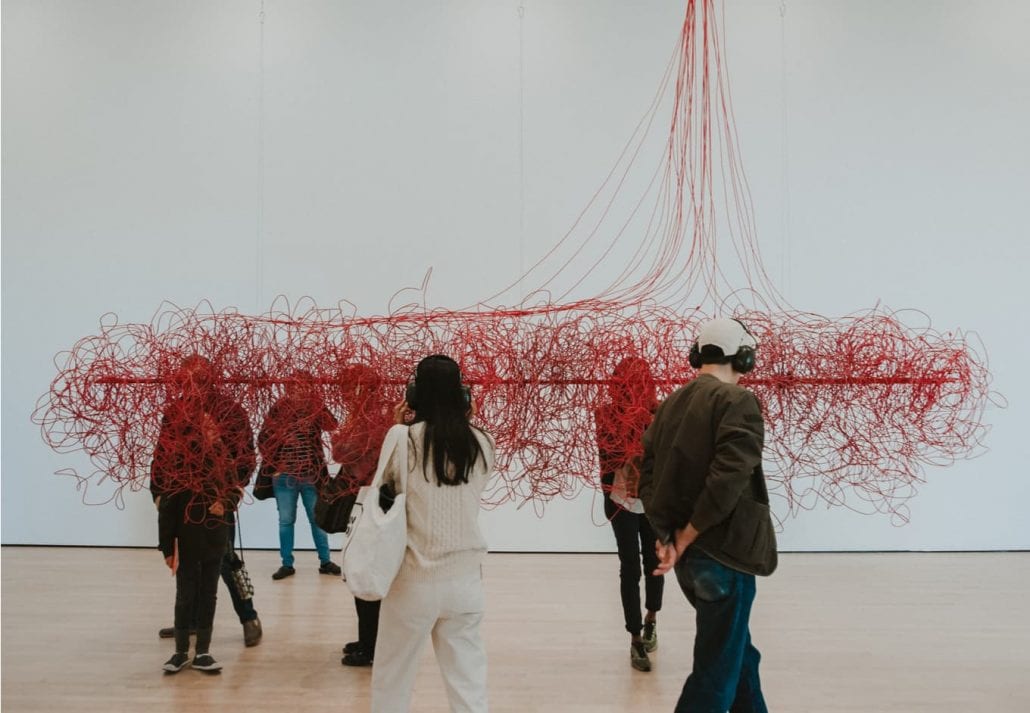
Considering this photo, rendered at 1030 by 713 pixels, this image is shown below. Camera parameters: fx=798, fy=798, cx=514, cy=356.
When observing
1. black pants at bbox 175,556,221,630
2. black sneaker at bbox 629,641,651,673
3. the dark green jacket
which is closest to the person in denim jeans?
black pants at bbox 175,556,221,630

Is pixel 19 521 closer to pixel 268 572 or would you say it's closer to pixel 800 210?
pixel 268 572

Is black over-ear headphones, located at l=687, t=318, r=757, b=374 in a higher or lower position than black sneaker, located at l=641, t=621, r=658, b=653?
higher

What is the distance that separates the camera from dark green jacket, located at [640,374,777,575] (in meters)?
2.09

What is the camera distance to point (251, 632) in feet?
12.0

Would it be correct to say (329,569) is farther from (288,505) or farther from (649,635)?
(649,635)

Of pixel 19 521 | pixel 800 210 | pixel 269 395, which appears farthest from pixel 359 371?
pixel 19 521

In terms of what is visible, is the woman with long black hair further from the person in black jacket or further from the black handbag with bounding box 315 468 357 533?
the person in black jacket

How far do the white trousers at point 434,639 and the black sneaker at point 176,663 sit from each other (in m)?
1.49

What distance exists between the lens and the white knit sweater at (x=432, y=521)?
83.1 inches

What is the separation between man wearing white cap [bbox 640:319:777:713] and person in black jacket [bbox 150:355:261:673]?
167 centimetres

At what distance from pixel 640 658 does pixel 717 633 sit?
50.2 inches

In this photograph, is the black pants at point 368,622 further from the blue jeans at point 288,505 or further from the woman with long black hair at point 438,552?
the blue jeans at point 288,505

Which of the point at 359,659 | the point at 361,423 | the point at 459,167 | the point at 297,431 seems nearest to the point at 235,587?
the point at 359,659

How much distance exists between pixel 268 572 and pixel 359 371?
9.22 feet
